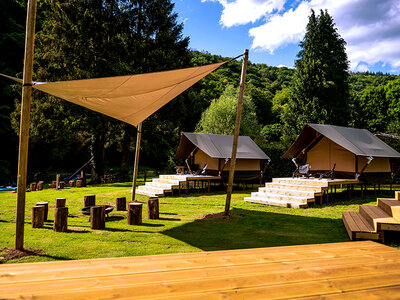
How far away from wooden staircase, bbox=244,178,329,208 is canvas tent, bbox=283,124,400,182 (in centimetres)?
207

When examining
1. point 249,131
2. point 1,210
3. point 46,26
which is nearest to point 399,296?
point 1,210

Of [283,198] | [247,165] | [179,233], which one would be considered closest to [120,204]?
[179,233]

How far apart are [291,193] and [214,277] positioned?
858cm

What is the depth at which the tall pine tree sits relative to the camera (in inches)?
974

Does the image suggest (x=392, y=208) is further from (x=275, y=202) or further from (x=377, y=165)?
(x=377, y=165)

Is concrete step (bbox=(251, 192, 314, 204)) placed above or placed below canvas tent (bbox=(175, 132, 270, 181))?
below

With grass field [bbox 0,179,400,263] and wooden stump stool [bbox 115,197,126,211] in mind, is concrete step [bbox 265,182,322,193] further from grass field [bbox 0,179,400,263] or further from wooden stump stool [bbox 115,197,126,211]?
wooden stump stool [bbox 115,197,126,211]

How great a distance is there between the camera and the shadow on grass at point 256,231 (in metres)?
4.87

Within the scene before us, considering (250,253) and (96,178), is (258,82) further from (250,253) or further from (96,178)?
(250,253)

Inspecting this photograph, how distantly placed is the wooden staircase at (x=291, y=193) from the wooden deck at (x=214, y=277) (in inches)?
272

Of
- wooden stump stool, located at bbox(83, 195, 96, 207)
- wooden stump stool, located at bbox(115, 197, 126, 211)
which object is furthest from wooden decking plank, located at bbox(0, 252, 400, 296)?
wooden stump stool, located at bbox(115, 197, 126, 211)

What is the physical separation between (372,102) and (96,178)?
3516cm

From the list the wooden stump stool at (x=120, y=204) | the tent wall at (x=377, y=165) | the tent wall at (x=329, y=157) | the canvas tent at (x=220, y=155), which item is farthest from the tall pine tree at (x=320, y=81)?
the wooden stump stool at (x=120, y=204)

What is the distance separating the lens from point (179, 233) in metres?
5.52
